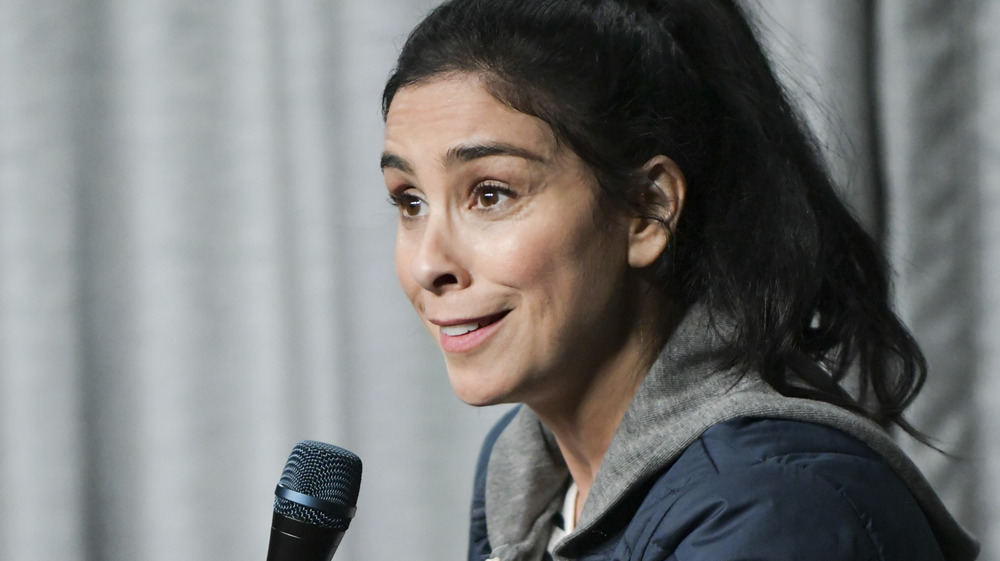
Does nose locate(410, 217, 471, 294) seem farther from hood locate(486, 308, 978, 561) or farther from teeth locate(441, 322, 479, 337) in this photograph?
hood locate(486, 308, 978, 561)

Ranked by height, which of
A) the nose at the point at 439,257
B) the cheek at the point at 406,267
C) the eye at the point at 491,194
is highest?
the eye at the point at 491,194

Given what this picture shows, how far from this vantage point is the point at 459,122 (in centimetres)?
98

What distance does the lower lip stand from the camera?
1005 mm

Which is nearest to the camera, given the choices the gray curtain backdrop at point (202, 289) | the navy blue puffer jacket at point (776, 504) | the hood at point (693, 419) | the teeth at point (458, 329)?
the navy blue puffer jacket at point (776, 504)

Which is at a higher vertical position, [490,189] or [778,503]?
[490,189]

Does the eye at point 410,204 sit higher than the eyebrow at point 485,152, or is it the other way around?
the eyebrow at point 485,152

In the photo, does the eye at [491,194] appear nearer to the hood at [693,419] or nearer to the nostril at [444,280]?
the nostril at [444,280]

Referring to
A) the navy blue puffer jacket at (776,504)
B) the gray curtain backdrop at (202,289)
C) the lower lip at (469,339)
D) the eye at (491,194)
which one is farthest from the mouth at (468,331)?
the gray curtain backdrop at (202,289)

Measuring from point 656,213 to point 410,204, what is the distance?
0.86 feet

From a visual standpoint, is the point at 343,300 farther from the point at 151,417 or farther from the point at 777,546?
the point at 777,546

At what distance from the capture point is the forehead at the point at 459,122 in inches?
38.5

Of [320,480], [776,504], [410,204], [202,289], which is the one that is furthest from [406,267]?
[202,289]

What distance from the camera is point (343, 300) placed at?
1.82m

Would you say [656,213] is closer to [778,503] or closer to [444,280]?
[444,280]
